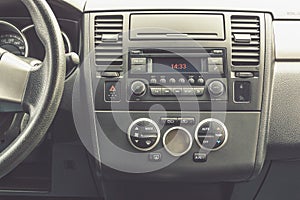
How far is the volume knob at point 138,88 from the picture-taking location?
59.2 inches

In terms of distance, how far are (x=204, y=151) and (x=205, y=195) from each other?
29 centimetres

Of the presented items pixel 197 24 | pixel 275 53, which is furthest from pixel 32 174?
pixel 275 53

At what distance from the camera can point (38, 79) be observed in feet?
4.18

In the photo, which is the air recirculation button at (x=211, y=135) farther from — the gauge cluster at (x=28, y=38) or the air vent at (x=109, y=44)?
the gauge cluster at (x=28, y=38)

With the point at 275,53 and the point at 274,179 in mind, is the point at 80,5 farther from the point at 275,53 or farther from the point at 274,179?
the point at 274,179

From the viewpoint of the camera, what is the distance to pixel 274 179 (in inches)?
68.0

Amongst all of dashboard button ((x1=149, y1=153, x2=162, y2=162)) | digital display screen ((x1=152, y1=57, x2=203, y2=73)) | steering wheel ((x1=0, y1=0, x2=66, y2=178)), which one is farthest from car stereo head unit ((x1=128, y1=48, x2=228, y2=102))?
steering wheel ((x1=0, y1=0, x2=66, y2=178))

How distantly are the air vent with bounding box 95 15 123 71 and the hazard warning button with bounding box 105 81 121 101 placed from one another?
0.04 meters

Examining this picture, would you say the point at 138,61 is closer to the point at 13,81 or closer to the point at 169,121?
the point at 169,121

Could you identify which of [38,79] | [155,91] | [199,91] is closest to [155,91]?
[155,91]

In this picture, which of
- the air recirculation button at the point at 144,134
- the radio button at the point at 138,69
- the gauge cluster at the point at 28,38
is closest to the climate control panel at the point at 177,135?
the air recirculation button at the point at 144,134

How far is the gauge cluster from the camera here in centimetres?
160

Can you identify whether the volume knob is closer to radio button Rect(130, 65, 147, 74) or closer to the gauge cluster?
radio button Rect(130, 65, 147, 74)

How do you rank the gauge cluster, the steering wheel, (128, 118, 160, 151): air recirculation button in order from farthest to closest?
the gauge cluster → (128, 118, 160, 151): air recirculation button → the steering wheel
